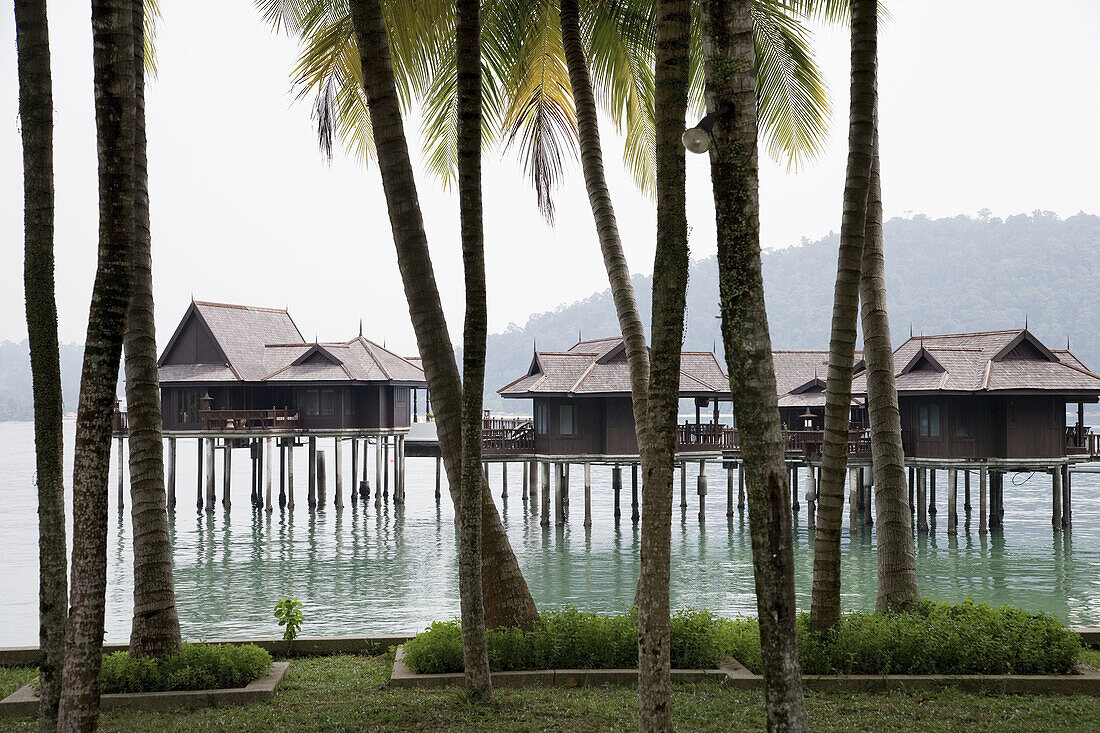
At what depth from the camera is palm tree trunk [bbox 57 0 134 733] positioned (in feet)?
18.5

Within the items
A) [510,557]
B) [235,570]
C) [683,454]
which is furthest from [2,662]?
[683,454]

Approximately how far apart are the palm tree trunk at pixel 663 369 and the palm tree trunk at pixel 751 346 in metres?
0.69

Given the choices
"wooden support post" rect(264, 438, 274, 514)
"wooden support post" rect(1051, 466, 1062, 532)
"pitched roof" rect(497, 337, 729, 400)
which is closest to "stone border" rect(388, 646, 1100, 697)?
"pitched roof" rect(497, 337, 729, 400)

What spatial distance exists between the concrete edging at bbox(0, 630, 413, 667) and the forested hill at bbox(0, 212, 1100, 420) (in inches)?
3472

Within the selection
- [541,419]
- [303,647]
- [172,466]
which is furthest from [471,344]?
[172,466]

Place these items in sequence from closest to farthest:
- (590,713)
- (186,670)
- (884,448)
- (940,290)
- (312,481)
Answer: (590,713)
(186,670)
(884,448)
(312,481)
(940,290)

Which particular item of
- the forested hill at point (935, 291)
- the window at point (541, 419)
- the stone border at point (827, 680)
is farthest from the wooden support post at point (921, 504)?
the forested hill at point (935, 291)

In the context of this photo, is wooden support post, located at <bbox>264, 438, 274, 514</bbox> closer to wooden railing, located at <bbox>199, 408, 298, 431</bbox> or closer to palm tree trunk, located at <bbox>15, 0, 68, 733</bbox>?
wooden railing, located at <bbox>199, 408, 298, 431</bbox>

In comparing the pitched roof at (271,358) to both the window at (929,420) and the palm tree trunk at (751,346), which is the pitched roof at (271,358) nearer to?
A: the window at (929,420)

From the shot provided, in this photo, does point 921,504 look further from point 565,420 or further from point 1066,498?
point 565,420

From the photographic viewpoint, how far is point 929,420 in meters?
30.2

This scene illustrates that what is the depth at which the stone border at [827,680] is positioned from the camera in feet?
25.9

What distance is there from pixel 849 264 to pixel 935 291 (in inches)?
4218

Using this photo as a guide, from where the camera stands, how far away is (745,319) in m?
5.19
